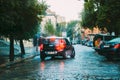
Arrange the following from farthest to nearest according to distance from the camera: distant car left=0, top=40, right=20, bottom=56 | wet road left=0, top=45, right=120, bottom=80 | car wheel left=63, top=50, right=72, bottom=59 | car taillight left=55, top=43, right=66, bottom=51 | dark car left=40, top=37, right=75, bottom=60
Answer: distant car left=0, top=40, right=20, bottom=56, car wheel left=63, top=50, right=72, bottom=59, car taillight left=55, top=43, right=66, bottom=51, dark car left=40, top=37, right=75, bottom=60, wet road left=0, top=45, right=120, bottom=80

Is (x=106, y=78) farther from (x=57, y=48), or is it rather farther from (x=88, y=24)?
(x=88, y=24)

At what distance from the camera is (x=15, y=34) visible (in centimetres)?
2648

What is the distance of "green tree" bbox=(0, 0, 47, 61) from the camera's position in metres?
22.1

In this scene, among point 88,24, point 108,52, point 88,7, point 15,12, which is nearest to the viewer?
point 15,12

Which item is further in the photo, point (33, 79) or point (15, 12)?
point (15, 12)

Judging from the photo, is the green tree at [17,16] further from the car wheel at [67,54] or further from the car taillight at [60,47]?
the car wheel at [67,54]

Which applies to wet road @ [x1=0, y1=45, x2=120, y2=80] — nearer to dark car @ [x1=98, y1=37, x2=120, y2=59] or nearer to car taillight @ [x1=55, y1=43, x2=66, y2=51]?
dark car @ [x1=98, y1=37, x2=120, y2=59]

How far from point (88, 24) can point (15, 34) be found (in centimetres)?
3716

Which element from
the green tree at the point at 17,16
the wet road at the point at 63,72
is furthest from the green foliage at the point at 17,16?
the wet road at the point at 63,72

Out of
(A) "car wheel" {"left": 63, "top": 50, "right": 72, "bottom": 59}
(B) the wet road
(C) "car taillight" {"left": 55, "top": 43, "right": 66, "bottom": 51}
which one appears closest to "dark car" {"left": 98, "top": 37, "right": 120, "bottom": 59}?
(B) the wet road

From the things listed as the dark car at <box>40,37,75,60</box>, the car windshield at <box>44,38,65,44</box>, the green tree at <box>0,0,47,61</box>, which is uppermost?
the green tree at <box>0,0,47,61</box>

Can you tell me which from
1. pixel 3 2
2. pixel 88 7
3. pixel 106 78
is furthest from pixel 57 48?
pixel 88 7

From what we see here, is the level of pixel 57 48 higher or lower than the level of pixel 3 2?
lower

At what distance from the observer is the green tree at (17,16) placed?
72.5ft
